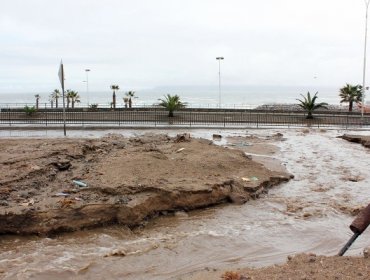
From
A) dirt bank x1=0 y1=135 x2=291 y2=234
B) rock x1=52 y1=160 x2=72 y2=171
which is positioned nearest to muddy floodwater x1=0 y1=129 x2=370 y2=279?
dirt bank x1=0 y1=135 x2=291 y2=234

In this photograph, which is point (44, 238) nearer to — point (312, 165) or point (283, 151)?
point (312, 165)

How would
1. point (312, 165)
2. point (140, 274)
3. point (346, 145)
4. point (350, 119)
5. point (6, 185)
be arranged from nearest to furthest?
point (140, 274) → point (6, 185) → point (312, 165) → point (346, 145) → point (350, 119)

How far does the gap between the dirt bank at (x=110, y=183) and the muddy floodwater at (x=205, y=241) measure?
1.05ft

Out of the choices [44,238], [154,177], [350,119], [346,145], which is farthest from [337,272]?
[350,119]

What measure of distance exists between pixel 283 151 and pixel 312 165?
113 inches

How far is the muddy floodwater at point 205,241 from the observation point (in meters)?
6.63

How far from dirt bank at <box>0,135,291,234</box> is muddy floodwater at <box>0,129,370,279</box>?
0.32 metres

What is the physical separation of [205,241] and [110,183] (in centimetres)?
275

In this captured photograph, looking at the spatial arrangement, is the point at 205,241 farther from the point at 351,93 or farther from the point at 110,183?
the point at 351,93

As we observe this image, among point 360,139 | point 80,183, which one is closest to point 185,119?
point 360,139

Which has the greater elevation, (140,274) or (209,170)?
(209,170)

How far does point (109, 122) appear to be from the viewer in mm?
30453

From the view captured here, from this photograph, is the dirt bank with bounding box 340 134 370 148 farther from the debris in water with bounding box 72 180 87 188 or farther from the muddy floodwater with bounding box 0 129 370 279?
the debris in water with bounding box 72 180 87 188

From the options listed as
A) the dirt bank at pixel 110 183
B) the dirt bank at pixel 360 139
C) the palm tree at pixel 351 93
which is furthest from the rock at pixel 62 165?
the palm tree at pixel 351 93
